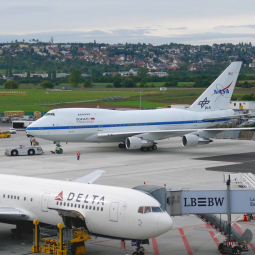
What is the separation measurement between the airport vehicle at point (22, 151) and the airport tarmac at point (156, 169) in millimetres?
891

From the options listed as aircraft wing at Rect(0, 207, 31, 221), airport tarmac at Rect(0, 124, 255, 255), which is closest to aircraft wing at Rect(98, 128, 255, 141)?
airport tarmac at Rect(0, 124, 255, 255)

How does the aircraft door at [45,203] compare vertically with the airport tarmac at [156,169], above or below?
above

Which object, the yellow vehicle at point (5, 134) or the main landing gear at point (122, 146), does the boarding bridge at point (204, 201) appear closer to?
the main landing gear at point (122, 146)

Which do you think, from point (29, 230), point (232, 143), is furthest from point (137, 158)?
point (29, 230)

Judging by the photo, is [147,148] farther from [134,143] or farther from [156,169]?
[156,169]

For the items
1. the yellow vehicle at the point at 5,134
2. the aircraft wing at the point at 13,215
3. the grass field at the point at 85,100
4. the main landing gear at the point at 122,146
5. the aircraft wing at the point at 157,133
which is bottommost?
the grass field at the point at 85,100

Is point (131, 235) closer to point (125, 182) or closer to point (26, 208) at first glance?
point (26, 208)

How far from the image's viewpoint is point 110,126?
70.1 meters

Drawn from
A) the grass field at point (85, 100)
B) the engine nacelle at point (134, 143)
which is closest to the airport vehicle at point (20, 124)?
the grass field at point (85, 100)

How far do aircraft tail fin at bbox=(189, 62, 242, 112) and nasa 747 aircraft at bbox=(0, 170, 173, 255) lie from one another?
46.9 metres

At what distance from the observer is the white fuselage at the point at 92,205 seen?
85.6ft

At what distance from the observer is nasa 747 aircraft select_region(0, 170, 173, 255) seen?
26109 millimetres

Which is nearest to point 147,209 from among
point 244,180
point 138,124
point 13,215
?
point 13,215

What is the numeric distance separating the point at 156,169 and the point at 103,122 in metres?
14.6
